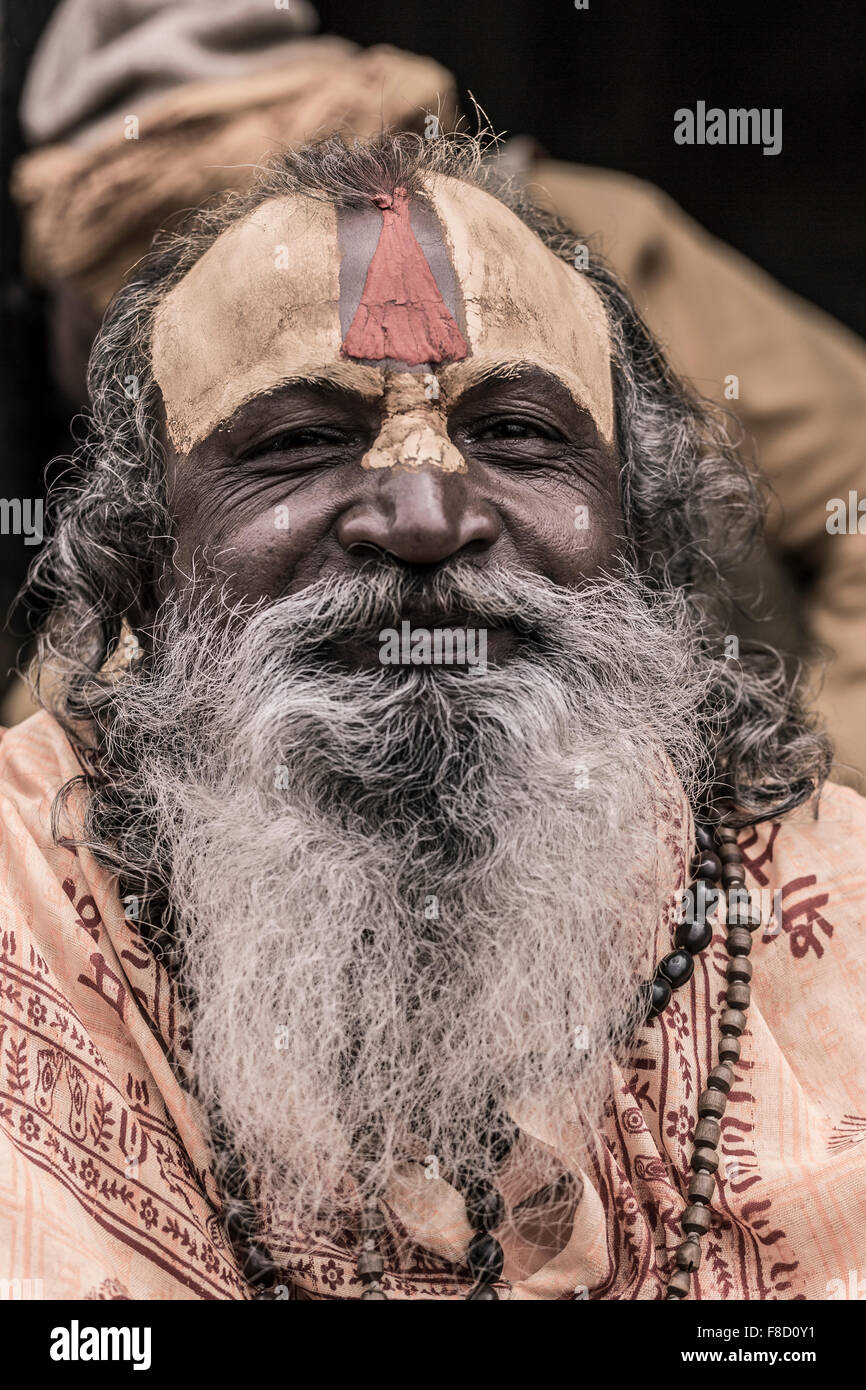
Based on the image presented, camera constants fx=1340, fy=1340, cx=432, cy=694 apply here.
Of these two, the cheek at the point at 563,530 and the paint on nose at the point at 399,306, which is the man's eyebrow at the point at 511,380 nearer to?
the paint on nose at the point at 399,306

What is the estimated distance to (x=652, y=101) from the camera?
3.59 m

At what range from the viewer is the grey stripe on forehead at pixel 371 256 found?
199 centimetres

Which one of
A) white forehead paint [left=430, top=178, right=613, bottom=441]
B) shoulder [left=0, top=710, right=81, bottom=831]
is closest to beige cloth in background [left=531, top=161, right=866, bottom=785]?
white forehead paint [left=430, top=178, right=613, bottom=441]

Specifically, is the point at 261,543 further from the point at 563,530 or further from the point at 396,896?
the point at 396,896

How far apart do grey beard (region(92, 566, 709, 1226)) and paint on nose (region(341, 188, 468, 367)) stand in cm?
35

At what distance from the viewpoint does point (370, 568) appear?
188 cm

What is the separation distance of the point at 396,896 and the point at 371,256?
3.16ft

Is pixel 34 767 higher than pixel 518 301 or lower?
lower

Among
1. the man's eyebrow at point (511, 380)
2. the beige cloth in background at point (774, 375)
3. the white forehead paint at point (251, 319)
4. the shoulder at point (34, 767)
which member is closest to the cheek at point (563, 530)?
the man's eyebrow at point (511, 380)

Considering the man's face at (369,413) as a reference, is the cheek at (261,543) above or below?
below

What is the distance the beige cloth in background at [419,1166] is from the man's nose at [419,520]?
52 cm

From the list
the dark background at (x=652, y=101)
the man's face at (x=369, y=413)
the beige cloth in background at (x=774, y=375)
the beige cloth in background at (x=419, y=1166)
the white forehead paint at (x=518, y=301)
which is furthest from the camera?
the beige cloth in background at (x=774, y=375)

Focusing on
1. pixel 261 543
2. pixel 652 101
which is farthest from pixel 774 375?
pixel 261 543
